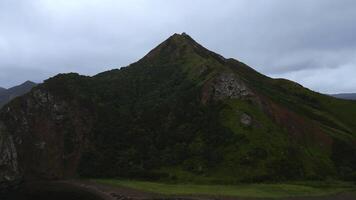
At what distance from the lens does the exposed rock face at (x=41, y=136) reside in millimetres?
143250

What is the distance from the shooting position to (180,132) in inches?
5704

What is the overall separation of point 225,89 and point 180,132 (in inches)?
748

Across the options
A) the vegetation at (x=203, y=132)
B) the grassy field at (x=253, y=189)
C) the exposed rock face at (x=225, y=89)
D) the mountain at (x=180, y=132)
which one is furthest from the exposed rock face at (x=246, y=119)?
the grassy field at (x=253, y=189)

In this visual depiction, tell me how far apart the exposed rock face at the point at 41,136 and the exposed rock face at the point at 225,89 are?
127ft

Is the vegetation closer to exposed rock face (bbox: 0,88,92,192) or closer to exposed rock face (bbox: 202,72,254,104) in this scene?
exposed rock face (bbox: 202,72,254,104)

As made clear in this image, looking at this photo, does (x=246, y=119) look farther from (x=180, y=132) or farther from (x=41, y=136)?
(x=41, y=136)

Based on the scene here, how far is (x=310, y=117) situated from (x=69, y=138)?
7376 cm

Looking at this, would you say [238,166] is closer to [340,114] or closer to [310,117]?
[310,117]

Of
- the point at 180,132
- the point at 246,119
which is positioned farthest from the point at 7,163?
the point at 246,119

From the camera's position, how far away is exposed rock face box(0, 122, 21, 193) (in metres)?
136

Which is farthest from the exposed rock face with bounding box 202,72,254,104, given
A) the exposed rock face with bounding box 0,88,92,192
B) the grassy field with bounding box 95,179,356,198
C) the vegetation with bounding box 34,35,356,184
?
the grassy field with bounding box 95,179,356,198

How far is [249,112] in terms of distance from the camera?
14012 cm

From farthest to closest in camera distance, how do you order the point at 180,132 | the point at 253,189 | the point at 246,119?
1. the point at 180,132
2. the point at 246,119
3. the point at 253,189

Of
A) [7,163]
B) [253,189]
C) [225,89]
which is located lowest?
[253,189]
